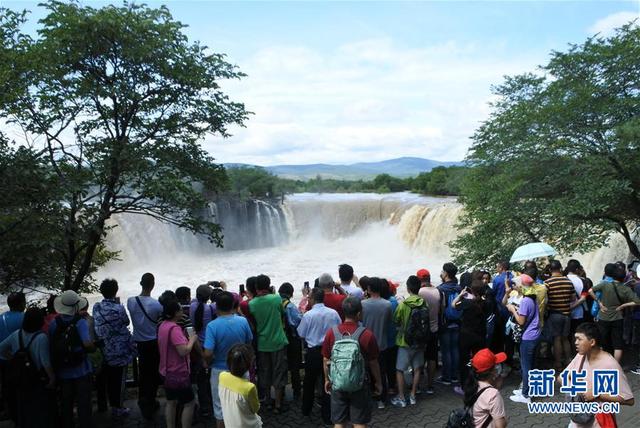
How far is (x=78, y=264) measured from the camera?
31.9ft

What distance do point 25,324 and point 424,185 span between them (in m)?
59.4

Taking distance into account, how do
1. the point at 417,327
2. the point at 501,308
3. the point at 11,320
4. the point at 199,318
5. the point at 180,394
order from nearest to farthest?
the point at 180,394
the point at 11,320
the point at 199,318
the point at 417,327
the point at 501,308

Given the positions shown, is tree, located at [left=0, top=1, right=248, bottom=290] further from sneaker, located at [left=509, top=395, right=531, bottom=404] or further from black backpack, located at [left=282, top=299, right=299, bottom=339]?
sneaker, located at [left=509, top=395, right=531, bottom=404]

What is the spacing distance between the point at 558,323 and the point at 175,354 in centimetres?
508

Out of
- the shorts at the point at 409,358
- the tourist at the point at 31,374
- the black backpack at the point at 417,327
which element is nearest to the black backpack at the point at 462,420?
the black backpack at the point at 417,327

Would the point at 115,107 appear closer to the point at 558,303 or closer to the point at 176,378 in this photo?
the point at 176,378

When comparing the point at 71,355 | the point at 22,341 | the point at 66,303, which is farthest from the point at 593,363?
the point at 22,341

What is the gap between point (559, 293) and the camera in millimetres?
6203

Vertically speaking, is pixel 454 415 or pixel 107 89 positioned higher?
pixel 107 89

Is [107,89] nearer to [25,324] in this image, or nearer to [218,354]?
[25,324]

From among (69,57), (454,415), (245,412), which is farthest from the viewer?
(69,57)

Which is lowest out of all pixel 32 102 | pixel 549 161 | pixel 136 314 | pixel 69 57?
pixel 136 314

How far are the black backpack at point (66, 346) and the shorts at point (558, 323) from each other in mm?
5888

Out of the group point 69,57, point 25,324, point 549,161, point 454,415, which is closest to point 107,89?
point 69,57
